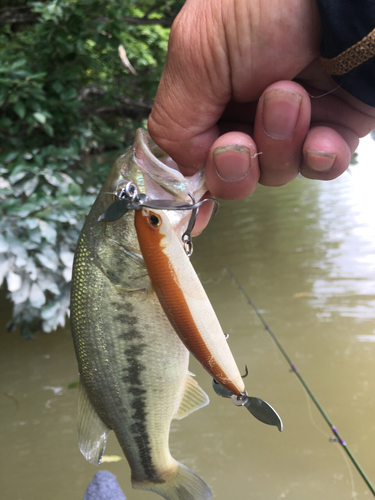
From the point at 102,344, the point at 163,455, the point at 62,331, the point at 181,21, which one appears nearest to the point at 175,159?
the point at 181,21

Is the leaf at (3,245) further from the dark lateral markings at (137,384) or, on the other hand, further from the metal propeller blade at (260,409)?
the metal propeller blade at (260,409)

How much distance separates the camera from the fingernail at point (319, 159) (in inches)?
37.0

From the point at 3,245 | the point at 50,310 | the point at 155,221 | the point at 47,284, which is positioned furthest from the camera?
the point at 50,310

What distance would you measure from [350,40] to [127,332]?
84cm

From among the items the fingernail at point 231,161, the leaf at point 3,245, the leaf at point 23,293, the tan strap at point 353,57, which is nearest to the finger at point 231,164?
the fingernail at point 231,161

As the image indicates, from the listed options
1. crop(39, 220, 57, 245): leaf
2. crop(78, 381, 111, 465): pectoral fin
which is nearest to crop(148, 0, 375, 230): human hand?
crop(78, 381, 111, 465): pectoral fin

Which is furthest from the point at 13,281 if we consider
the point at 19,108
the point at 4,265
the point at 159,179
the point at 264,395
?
the point at 264,395

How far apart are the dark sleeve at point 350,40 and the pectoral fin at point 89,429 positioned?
3.54ft

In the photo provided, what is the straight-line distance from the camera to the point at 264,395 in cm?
301

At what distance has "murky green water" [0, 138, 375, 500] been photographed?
259 centimetres

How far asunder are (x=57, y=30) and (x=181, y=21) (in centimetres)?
257

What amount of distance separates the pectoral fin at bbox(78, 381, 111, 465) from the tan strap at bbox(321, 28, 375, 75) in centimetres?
107

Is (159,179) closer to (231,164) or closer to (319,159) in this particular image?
(231,164)

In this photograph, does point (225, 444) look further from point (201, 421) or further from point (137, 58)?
point (137, 58)
